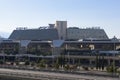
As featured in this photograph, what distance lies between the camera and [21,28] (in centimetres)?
19562

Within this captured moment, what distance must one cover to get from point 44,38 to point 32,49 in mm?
34969

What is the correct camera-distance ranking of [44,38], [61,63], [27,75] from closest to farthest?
[27,75], [61,63], [44,38]

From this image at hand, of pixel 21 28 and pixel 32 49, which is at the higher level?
pixel 21 28

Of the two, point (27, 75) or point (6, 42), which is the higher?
point (6, 42)

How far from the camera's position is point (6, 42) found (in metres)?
158

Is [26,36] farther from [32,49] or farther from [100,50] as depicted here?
[100,50]

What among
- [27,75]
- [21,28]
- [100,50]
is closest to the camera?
[27,75]

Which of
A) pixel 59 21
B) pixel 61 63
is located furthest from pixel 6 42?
pixel 61 63

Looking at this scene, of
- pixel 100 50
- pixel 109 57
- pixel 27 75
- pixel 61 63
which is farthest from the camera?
pixel 100 50

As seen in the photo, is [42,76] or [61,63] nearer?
[42,76]

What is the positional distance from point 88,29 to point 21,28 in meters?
37.2

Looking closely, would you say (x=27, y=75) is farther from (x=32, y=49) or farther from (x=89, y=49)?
(x=32, y=49)

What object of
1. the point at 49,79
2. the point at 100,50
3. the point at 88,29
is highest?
the point at 88,29

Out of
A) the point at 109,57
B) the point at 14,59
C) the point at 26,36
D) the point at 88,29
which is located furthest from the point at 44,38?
the point at 109,57
